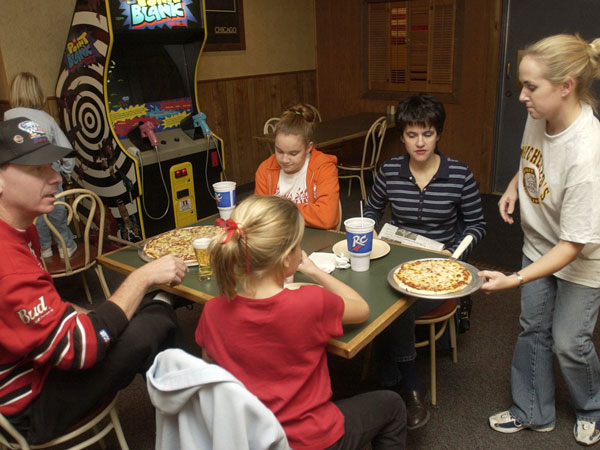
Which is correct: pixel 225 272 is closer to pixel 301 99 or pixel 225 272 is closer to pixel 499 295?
pixel 499 295

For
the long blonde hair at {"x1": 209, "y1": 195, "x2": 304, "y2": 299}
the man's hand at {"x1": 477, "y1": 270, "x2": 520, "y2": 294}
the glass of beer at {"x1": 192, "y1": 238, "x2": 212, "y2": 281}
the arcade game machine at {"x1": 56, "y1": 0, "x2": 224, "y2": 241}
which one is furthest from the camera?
the arcade game machine at {"x1": 56, "y1": 0, "x2": 224, "y2": 241}

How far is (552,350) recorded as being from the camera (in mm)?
1812

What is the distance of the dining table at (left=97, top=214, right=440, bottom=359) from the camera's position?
4.31ft

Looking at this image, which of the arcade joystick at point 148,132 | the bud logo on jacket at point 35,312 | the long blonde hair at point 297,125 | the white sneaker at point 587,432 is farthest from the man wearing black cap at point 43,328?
the arcade joystick at point 148,132

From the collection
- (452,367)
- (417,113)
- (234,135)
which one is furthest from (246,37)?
(452,367)

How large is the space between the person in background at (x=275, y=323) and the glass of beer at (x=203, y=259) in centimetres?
38

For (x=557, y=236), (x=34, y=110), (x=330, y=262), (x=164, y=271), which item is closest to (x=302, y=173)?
(x=330, y=262)

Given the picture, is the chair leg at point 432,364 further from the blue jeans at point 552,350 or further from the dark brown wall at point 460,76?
the dark brown wall at point 460,76

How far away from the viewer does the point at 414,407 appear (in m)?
1.96

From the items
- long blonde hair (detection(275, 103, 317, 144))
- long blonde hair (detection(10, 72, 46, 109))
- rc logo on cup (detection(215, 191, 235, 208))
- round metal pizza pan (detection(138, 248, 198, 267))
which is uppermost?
long blonde hair (detection(10, 72, 46, 109))

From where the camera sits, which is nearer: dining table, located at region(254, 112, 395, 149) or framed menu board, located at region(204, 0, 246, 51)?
dining table, located at region(254, 112, 395, 149)

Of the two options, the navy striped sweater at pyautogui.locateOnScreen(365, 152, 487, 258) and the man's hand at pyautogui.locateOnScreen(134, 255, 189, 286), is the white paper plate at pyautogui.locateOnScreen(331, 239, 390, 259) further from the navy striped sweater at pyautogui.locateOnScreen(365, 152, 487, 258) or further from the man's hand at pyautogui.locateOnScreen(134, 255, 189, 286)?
the man's hand at pyautogui.locateOnScreen(134, 255, 189, 286)

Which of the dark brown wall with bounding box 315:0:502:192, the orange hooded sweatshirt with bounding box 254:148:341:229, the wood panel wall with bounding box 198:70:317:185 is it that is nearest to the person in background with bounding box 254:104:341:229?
the orange hooded sweatshirt with bounding box 254:148:341:229

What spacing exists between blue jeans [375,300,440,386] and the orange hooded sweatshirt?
494 mm
